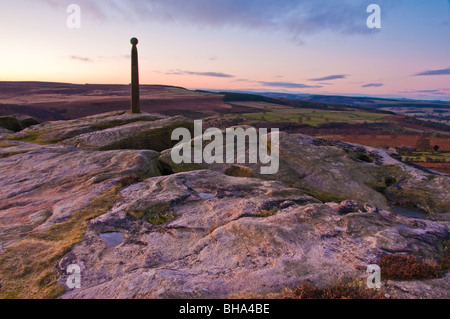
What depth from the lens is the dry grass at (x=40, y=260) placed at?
5598mm

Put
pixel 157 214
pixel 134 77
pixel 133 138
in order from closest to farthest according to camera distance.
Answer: pixel 157 214
pixel 133 138
pixel 134 77

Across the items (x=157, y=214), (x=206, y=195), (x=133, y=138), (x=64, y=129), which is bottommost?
(x=157, y=214)

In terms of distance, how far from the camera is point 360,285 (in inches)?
202

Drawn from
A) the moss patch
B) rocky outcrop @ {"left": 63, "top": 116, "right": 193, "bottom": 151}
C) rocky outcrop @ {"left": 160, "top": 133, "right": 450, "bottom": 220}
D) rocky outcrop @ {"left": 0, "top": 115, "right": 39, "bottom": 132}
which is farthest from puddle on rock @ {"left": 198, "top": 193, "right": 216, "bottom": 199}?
rocky outcrop @ {"left": 0, "top": 115, "right": 39, "bottom": 132}

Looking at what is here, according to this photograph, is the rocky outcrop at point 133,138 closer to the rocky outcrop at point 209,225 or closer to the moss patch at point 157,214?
the rocky outcrop at point 209,225

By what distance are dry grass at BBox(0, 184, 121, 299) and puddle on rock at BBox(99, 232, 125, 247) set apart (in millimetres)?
633

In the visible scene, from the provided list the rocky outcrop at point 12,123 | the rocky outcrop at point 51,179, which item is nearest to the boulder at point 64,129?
the rocky outcrop at point 51,179

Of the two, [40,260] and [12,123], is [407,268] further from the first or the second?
[12,123]

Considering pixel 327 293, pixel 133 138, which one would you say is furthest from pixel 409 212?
pixel 133 138

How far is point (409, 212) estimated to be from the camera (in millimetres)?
11242

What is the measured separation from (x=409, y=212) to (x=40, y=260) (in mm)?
12882

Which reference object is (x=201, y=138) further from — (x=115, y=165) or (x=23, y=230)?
(x=23, y=230)

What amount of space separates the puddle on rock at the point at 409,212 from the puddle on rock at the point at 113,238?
34.2 feet
